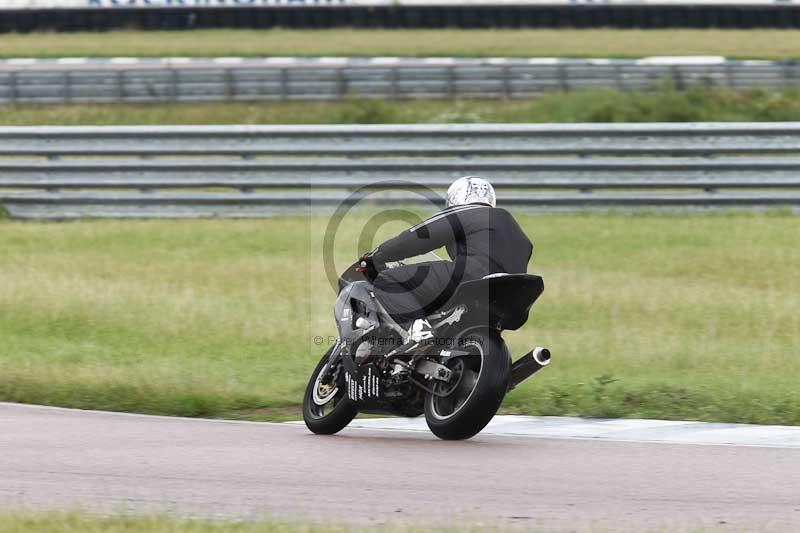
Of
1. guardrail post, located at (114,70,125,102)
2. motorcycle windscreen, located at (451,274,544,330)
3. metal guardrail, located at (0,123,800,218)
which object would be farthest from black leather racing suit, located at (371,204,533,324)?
guardrail post, located at (114,70,125,102)

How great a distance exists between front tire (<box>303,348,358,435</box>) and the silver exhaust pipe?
113 centimetres

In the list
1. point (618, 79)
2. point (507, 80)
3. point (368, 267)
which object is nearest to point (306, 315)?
point (368, 267)

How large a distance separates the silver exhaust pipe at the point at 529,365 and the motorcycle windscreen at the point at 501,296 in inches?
9.2

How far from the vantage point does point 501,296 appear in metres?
7.29

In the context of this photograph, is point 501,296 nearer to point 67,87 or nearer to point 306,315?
point 306,315

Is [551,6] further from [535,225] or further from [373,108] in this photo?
[535,225]

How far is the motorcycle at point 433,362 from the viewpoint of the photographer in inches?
282

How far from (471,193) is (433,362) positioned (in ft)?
3.48

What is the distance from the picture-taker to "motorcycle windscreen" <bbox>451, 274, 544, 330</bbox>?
23.7ft

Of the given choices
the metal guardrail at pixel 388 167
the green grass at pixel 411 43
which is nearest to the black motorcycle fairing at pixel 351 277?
the metal guardrail at pixel 388 167

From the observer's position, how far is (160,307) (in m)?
12.2

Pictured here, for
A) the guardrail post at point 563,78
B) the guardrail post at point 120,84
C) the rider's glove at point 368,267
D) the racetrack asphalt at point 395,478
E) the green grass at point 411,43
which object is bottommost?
the green grass at point 411,43

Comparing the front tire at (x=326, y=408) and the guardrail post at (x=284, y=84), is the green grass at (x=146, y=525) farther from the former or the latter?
the guardrail post at (x=284, y=84)

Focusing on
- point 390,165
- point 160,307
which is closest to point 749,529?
point 160,307
